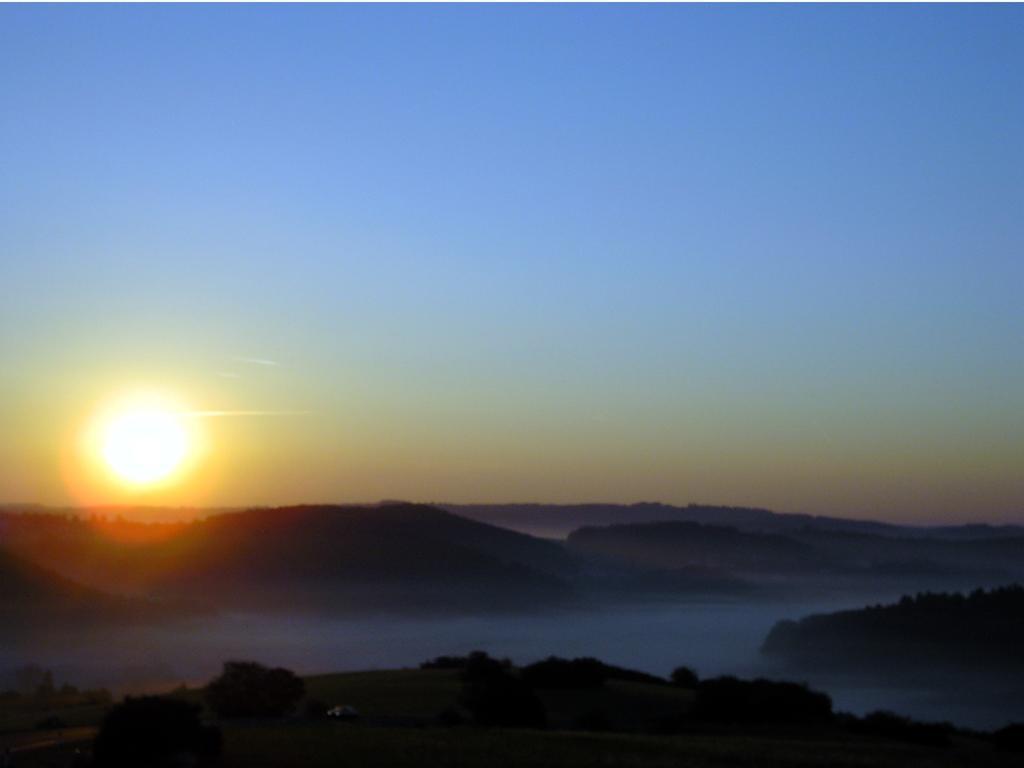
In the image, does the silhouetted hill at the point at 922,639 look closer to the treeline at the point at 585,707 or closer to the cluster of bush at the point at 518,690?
the cluster of bush at the point at 518,690

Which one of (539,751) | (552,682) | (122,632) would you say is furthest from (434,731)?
(122,632)

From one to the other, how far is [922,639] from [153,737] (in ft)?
529

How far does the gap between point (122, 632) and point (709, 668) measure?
287 ft

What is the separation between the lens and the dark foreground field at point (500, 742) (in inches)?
1292

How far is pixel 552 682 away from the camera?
188ft

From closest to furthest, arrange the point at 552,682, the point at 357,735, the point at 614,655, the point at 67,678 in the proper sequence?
the point at 357,735
the point at 552,682
the point at 67,678
the point at 614,655

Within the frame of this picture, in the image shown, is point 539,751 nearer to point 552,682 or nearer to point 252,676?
point 252,676

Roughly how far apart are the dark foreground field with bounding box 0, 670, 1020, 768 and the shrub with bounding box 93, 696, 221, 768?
0.61 m

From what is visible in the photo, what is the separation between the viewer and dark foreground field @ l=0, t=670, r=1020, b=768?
3281 cm

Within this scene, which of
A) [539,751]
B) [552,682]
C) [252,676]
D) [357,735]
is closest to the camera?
[539,751]

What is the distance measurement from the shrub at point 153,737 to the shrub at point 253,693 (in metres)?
14.3

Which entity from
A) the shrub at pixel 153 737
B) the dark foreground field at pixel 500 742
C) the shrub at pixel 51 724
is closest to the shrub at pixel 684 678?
the dark foreground field at pixel 500 742

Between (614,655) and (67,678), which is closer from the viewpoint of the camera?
(67,678)

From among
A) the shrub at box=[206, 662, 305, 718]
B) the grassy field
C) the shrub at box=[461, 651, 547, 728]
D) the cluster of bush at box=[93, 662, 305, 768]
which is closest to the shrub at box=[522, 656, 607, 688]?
the shrub at box=[461, 651, 547, 728]
